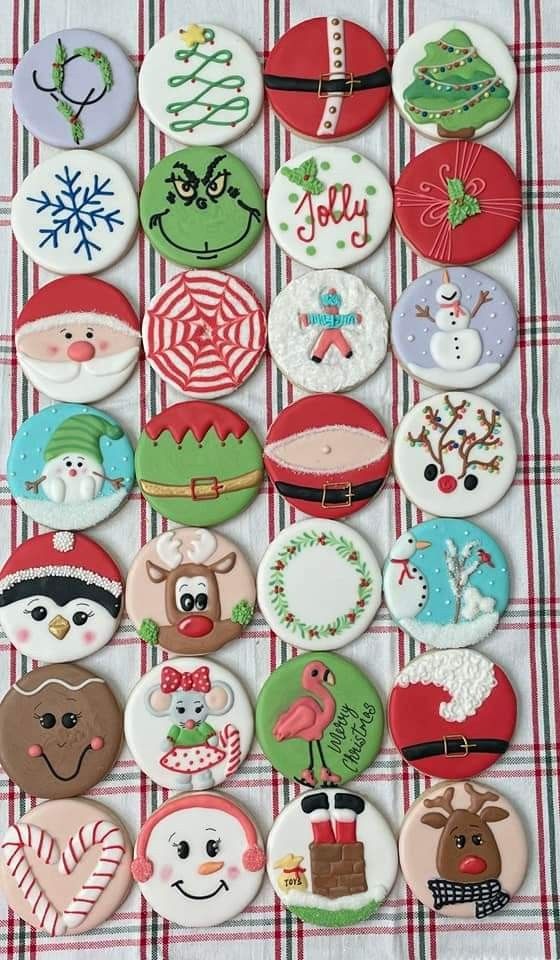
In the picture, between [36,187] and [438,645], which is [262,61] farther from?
[438,645]

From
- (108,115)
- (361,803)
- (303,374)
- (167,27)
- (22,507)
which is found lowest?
(361,803)

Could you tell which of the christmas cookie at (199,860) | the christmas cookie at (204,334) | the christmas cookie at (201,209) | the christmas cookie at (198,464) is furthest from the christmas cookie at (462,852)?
the christmas cookie at (201,209)

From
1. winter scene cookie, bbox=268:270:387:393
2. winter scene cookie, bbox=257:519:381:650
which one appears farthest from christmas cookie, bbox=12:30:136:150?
winter scene cookie, bbox=257:519:381:650

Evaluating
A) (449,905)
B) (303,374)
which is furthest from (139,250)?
(449,905)

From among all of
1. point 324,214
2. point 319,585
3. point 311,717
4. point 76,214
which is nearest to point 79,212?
point 76,214

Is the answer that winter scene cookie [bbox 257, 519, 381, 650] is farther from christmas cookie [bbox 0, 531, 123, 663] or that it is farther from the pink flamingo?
christmas cookie [bbox 0, 531, 123, 663]
